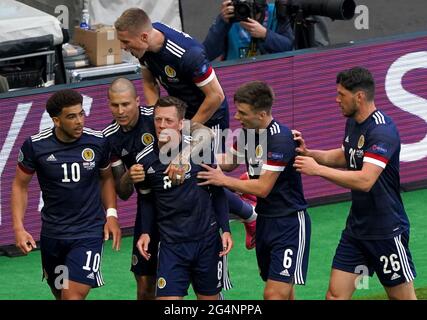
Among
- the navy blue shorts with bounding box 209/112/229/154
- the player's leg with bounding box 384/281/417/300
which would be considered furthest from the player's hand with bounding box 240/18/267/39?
the player's leg with bounding box 384/281/417/300

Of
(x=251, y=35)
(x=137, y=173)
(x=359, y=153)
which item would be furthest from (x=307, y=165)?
(x=251, y=35)

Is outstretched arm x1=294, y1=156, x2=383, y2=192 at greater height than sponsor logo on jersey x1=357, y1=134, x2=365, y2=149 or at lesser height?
lesser

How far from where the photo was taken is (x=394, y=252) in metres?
11.8

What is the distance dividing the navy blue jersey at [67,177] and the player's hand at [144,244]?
40 centimetres

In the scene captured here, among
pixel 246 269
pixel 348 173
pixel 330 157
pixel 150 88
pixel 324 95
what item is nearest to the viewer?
pixel 348 173

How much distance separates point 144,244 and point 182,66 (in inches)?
62.7

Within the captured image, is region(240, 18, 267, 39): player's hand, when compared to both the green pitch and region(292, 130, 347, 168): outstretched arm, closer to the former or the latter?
the green pitch

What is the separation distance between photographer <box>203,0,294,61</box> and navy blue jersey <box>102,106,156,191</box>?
3.17 meters

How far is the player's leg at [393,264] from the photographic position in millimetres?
11797

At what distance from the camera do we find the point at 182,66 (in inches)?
491

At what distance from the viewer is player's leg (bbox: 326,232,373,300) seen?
38.6ft

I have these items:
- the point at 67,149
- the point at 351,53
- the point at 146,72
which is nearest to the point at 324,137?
the point at 351,53

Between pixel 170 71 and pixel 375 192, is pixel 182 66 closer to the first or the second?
pixel 170 71

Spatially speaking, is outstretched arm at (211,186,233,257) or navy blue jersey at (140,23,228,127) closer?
outstretched arm at (211,186,233,257)
